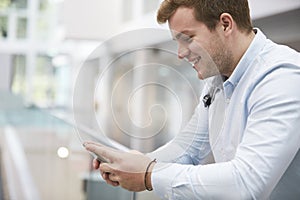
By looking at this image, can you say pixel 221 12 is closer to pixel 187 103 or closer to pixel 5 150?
pixel 187 103

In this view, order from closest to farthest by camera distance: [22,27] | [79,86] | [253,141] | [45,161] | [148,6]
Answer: [253,141] → [79,86] → [45,161] → [148,6] → [22,27]

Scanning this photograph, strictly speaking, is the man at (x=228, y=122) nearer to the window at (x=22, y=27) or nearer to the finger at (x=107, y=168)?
the finger at (x=107, y=168)

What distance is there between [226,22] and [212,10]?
4 cm

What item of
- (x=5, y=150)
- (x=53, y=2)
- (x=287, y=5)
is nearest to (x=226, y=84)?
(x=287, y=5)

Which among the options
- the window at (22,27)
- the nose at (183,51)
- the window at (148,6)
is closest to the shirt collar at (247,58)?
the nose at (183,51)

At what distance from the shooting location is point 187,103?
4.18 ft

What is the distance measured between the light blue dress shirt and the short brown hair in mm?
62

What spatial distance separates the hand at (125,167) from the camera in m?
1.03

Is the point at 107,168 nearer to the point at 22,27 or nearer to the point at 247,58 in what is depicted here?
the point at 247,58

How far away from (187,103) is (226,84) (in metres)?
0.14

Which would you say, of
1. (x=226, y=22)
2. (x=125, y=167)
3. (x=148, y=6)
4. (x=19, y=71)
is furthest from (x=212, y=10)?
(x=19, y=71)

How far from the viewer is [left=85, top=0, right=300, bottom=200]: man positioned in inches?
Result: 37.6

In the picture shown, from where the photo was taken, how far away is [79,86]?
1209 millimetres

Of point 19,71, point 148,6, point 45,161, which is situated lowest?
point 19,71
